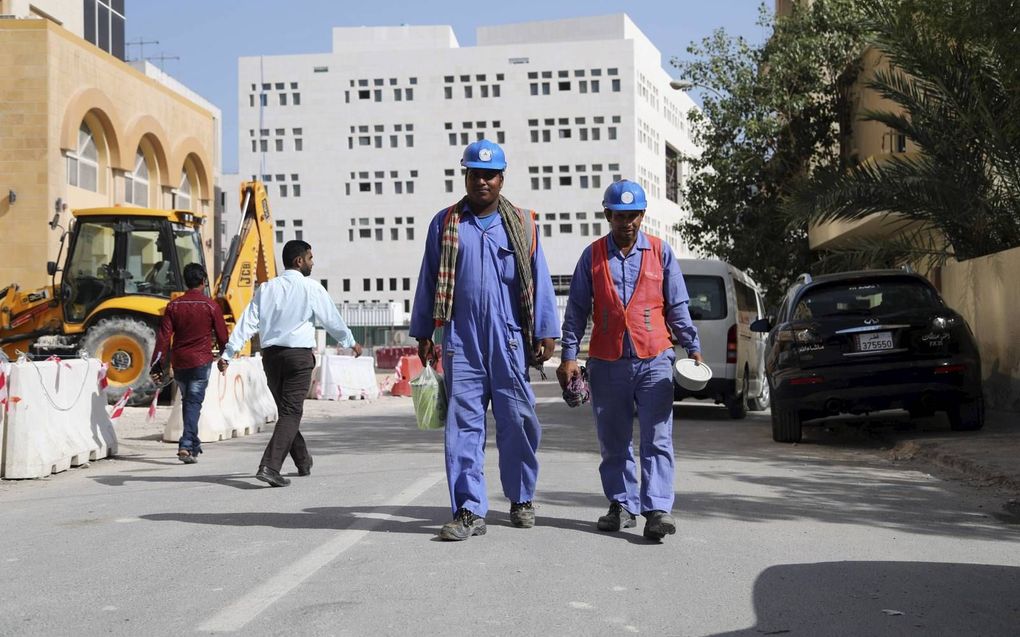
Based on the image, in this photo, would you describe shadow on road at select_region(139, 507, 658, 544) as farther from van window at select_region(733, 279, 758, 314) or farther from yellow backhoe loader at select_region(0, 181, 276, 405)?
yellow backhoe loader at select_region(0, 181, 276, 405)

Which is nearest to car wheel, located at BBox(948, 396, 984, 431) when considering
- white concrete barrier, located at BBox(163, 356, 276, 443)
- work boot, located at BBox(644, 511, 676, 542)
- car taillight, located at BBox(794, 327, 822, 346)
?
car taillight, located at BBox(794, 327, 822, 346)

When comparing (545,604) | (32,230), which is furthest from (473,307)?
(32,230)

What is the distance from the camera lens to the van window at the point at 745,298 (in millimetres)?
19875

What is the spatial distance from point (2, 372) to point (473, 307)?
19.1ft

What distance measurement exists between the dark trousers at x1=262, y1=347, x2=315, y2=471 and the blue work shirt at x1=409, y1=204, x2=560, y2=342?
8.80 feet

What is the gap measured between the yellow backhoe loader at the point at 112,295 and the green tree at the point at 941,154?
9.92 m

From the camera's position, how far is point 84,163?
3412 centimetres

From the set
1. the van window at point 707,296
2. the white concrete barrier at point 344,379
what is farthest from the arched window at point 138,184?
the van window at point 707,296

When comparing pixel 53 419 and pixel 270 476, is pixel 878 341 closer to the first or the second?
pixel 270 476

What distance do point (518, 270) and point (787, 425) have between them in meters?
7.18

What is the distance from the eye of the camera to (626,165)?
101562 millimetres

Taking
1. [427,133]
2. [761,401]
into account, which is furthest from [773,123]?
[427,133]

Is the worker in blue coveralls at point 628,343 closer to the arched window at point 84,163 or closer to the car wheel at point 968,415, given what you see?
the car wheel at point 968,415

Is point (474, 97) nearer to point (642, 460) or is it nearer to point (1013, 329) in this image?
point (1013, 329)
